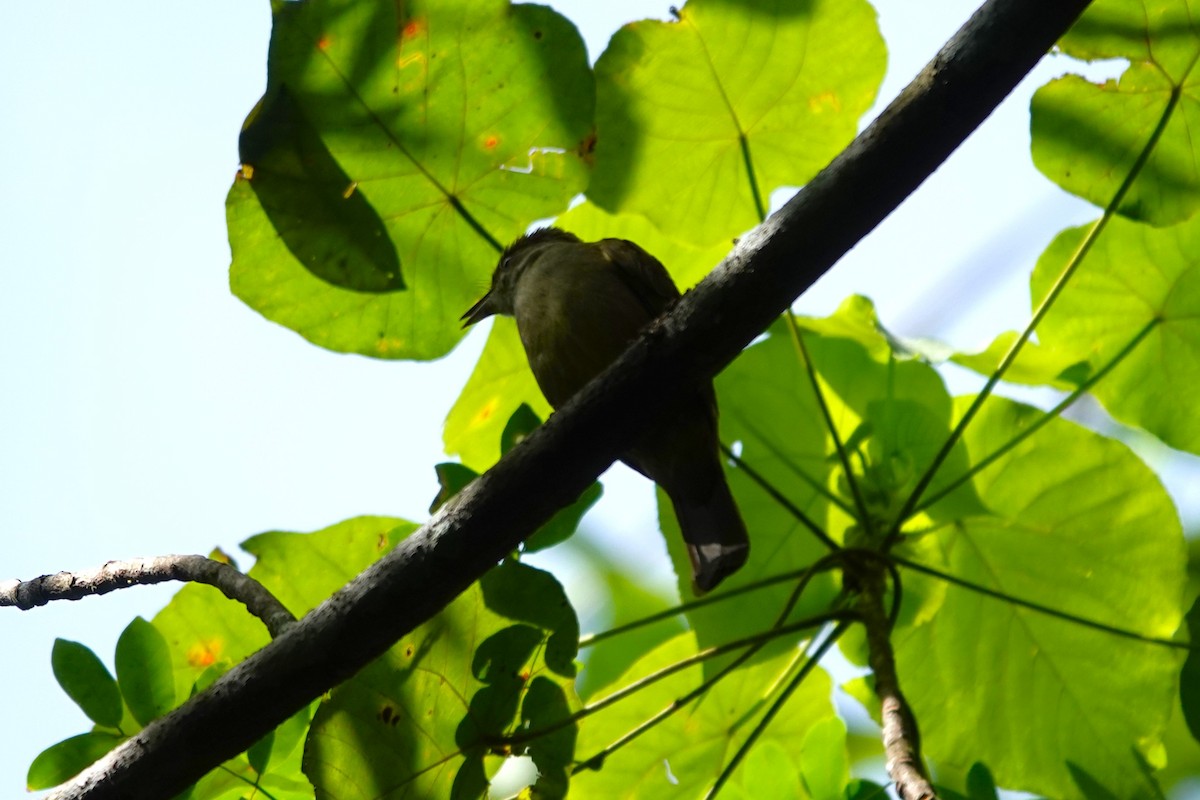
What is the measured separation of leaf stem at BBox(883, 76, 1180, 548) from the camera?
2.62 m

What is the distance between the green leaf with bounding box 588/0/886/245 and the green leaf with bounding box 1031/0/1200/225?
51cm

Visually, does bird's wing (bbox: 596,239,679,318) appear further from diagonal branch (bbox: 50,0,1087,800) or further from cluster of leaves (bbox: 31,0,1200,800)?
diagonal branch (bbox: 50,0,1087,800)

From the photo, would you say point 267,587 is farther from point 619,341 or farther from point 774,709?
point 774,709

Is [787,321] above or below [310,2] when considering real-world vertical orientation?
below

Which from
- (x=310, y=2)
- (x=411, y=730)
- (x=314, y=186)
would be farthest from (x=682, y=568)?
(x=310, y=2)

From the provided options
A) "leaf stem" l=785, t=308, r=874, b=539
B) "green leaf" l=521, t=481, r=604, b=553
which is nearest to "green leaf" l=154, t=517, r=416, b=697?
"green leaf" l=521, t=481, r=604, b=553

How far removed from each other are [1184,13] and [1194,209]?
18.1 inches

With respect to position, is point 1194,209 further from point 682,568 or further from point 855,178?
point 682,568

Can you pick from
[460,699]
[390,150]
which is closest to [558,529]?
[460,699]

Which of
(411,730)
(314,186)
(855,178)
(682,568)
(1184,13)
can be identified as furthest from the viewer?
(682,568)

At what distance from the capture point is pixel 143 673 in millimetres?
2381

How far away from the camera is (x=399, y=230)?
297cm

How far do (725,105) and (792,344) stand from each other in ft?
2.21

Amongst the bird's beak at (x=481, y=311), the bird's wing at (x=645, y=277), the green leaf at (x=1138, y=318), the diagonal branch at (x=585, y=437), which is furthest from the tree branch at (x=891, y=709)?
the bird's beak at (x=481, y=311)
